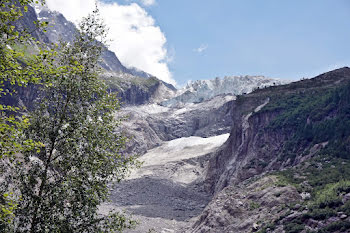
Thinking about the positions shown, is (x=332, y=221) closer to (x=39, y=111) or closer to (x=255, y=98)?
(x=39, y=111)

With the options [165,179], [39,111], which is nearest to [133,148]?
[165,179]

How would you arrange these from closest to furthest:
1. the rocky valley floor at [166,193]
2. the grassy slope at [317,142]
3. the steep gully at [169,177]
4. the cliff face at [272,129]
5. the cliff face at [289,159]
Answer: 1. the grassy slope at [317,142]
2. the cliff face at [289,159]
3. the cliff face at [272,129]
4. the rocky valley floor at [166,193]
5. the steep gully at [169,177]

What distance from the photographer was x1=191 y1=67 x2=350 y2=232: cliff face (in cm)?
3070

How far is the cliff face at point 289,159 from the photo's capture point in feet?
101

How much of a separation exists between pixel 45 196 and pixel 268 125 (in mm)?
62471

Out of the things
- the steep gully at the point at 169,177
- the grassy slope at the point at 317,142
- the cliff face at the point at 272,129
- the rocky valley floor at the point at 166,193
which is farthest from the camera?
the steep gully at the point at 169,177

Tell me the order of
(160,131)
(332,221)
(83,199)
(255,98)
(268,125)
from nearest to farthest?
(83,199) → (332,221) → (268,125) → (255,98) → (160,131)

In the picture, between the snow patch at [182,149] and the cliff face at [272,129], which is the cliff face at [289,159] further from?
the snow patch at [182,149]

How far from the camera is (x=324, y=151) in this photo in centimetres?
4669

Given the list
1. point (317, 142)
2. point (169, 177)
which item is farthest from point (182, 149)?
point (317, 142)

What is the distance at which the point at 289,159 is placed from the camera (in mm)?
53250

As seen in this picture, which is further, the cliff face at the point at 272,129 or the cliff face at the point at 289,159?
the cliff face at the point at 272,129

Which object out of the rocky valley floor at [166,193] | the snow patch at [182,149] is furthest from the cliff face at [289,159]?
the snow patch at [182,149]

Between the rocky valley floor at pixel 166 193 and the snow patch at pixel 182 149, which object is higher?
the snow patch at pixel 182 149
